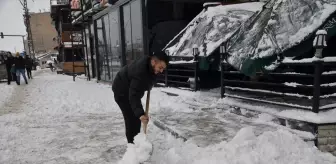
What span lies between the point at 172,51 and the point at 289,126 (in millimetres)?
5396

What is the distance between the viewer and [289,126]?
16.0 feet

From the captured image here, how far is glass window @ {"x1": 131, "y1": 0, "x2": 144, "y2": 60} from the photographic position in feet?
35.0

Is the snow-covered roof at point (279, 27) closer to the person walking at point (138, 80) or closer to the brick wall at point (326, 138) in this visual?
the brick wall at point (326, 138)

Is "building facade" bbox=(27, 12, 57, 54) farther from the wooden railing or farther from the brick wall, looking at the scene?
the brick wall

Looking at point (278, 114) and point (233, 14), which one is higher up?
point (233, 14)

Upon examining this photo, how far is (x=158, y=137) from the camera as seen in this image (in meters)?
5.20

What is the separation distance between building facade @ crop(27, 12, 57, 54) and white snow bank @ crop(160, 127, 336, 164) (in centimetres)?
8086

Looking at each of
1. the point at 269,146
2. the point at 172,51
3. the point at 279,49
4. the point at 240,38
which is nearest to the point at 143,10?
the point at 172,51

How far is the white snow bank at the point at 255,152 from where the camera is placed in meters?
3.53

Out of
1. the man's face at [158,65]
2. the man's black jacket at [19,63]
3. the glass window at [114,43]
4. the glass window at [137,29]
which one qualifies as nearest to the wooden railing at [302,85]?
the man's face at [158,65]

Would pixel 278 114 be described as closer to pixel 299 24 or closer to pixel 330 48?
pixel 299 24

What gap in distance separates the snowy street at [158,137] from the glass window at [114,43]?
497 centimetres

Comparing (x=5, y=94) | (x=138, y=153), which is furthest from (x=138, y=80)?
(x=5, y=94)

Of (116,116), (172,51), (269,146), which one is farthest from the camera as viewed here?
(172,51)
